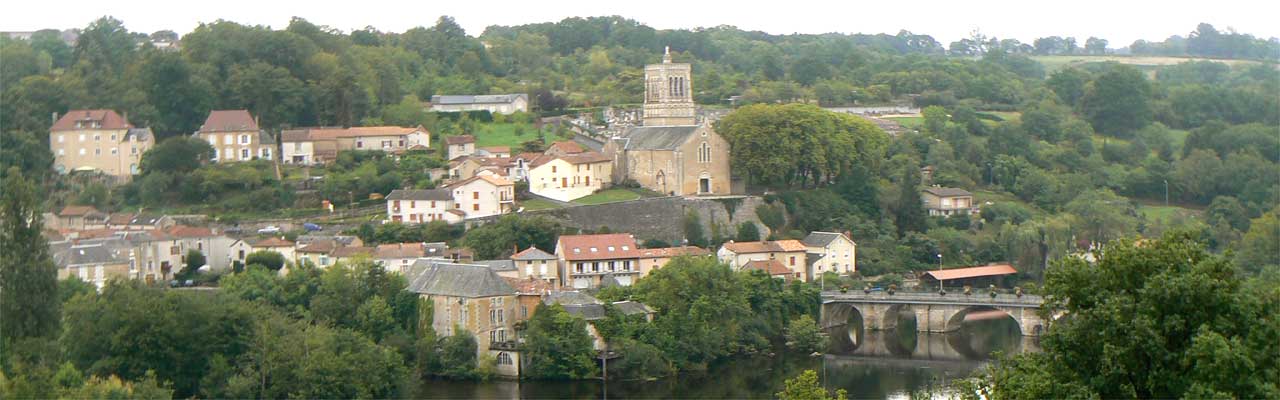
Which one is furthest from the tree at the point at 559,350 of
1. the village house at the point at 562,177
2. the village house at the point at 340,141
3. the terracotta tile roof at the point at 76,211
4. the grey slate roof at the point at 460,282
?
the village house at the point at 340,141

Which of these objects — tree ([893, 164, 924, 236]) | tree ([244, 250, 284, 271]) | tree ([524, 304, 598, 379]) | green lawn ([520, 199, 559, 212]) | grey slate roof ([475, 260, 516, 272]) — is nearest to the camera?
tree ([524, 304, 598, 379])

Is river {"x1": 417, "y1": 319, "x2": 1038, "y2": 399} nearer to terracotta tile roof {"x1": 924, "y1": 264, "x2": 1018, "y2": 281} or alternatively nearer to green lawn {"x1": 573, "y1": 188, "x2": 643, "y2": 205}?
terracotta tile roof {"x1": 924, "y1": 264, "x2": 1018, "y2": 281}

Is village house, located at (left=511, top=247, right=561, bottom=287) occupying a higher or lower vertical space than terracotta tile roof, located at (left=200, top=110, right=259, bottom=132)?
lower

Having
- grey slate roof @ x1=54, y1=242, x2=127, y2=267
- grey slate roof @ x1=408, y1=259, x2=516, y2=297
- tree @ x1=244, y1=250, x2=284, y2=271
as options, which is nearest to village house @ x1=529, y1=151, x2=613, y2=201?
tree @ x1=244, y1=250, x2=284, y2=271

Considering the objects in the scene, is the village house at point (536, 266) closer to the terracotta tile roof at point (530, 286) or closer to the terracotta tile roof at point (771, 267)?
the terracotta tile roof at point (530, 286)

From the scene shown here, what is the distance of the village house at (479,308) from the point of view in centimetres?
3862

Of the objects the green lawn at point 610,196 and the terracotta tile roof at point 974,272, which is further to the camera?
the green lawn at point 610,196

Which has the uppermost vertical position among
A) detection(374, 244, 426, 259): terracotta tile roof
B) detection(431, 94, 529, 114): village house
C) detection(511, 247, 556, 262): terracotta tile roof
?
detection(431, 94, 529, 114): village house

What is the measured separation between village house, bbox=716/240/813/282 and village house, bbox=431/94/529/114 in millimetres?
15721

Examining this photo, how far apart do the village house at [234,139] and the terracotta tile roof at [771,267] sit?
1479 centimetres

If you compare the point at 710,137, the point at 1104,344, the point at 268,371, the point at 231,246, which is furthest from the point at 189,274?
the point at 1104,344

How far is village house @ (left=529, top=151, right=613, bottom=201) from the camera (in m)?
50.2

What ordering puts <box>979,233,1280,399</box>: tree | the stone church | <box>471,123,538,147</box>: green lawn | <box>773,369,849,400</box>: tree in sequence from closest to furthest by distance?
<box>979,233,1280,399</box>: tree, <box>773,369,849,400</box>: tree, the stone church, <box>471,123,538,147</box>: green lawn

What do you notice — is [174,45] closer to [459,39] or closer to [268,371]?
[459,39]
